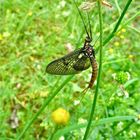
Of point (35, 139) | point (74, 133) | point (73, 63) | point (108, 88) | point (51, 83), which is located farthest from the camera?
point (51, 83)

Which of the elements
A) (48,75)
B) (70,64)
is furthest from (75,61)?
(48,75)

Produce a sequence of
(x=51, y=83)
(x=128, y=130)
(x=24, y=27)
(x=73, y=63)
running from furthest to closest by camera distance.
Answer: (x=24, y=27), (x=51, y=83), (x=128, y=130), (x=73, y=63)

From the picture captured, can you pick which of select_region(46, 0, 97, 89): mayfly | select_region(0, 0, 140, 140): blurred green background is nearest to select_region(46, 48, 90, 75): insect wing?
select_region(46, 0, 97, 89): mayfly

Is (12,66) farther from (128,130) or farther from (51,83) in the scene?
(128,130)

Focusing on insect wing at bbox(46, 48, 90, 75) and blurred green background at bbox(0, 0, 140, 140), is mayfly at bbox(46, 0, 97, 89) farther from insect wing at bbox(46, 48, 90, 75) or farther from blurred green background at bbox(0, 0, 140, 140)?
blurred green background at bbox(0, 0, 140, 140)

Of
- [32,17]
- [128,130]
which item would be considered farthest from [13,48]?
[128,130]
